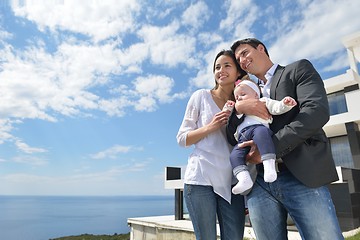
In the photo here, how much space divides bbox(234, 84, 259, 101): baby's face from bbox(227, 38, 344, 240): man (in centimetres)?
10

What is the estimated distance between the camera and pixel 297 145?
144 centimetres

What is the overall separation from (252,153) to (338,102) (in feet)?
39.7

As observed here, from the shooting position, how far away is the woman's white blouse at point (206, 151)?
6.07ft

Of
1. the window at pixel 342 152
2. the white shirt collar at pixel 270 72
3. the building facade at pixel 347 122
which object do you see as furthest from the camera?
the window at pixel 342 152

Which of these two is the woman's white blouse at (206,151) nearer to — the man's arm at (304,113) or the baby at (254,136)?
the baby at (254,136)

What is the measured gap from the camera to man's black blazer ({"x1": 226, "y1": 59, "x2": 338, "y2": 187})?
1.40 metres

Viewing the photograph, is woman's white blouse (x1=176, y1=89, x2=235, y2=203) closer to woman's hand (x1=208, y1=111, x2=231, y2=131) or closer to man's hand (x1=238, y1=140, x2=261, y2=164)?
woman's hand (x1=208, y1=111, x2=231, y2=131)

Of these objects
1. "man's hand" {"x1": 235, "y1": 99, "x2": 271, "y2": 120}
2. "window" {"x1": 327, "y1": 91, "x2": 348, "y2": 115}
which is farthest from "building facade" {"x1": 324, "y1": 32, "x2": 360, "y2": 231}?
"man's hand" {"x1": 235, "y1": 99, "x2": 271, "y2": 120}

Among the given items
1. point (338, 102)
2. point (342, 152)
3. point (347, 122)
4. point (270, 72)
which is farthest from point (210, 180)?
point (342, 152)

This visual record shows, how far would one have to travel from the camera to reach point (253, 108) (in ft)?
5.42

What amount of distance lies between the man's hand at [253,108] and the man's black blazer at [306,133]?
110mm

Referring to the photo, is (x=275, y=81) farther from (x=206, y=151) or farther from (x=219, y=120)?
(x=206, y=151)

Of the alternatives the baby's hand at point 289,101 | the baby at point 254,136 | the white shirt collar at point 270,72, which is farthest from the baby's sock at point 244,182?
the white shirt collar at point 270,72

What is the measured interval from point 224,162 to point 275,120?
0.49 metres
